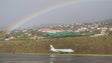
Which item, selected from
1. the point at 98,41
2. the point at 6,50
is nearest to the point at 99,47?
the point at 98,41

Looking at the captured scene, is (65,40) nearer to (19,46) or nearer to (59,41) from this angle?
(59,41)

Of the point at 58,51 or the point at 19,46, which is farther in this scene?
the point at 19,46

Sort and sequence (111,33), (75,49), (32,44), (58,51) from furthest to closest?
(111,33)
(32,44)
(75,49)
(58,51)

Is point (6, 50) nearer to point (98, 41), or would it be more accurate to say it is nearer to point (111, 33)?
point (98, 41)

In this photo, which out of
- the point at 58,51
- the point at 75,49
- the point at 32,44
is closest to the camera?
the point at 58,51

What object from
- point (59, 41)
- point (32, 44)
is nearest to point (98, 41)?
point (59, 41)

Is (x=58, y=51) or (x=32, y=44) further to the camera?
(x=32, y=44)

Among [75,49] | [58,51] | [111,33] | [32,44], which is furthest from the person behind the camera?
[111,33]
